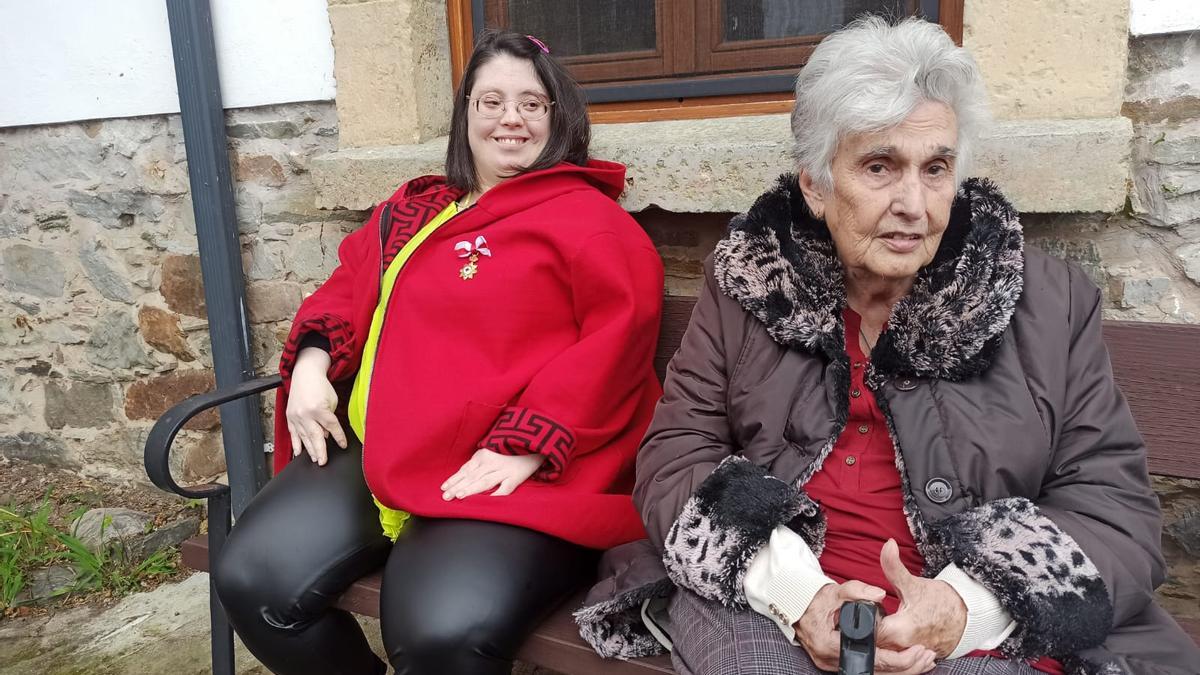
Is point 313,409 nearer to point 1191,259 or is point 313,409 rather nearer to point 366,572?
point 366,572

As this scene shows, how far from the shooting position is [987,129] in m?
1.63

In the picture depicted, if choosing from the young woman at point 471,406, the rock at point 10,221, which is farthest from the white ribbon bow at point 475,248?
the rock at point 10,221

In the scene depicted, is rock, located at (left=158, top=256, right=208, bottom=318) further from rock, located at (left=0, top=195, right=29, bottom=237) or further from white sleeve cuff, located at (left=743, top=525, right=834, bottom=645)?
white sleeve cuff, located at (left=743, top=525, right=834, bottom=645)

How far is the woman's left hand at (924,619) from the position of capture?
1.33 m

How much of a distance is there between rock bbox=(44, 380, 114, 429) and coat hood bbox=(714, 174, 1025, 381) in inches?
106

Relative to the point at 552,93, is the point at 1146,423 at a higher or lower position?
lower

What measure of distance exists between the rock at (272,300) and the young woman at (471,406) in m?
0.85

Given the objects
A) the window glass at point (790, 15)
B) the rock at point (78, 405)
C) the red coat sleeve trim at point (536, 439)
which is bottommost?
the rock at point (78, 405)

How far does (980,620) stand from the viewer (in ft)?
4.42

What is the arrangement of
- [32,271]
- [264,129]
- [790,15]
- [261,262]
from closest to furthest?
[790,15]
[264,129]
[261,262]
[32,271]

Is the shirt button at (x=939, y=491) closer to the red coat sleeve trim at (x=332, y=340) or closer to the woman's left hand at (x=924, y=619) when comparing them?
the woman's left hand at (x=924, y=619)


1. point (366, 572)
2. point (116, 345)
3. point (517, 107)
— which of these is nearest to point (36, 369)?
point (116, 345)

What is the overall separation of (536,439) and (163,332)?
2.01 meters

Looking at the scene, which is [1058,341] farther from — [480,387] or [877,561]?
[480,387]
